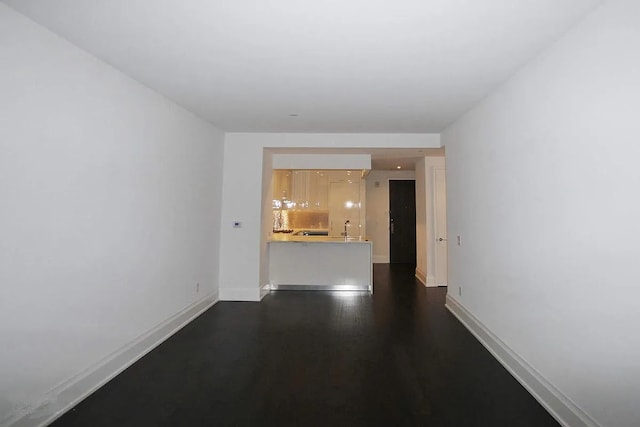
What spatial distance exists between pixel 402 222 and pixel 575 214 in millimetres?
6194

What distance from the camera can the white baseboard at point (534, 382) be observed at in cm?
176

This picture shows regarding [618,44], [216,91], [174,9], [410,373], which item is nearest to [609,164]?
[618,44]

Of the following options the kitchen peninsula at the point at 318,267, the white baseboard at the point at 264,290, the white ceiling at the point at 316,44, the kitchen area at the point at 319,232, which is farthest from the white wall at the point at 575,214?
the white baseboard at the point at 264,290

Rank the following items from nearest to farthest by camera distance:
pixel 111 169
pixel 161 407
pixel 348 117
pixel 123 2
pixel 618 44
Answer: pixel 618 44 → pixel 123 2 → pixel 161 407 → pixel 111 169 → pixel 348 117

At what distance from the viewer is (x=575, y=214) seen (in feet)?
5.76

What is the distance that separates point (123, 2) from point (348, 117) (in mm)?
2411

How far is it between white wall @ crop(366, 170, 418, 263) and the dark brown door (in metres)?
0.14

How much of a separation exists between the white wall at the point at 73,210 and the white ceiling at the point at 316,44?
277 millimetres

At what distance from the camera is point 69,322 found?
200 cm

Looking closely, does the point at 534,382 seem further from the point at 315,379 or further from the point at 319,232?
the point at 319,232

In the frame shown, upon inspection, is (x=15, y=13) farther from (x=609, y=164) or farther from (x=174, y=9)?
(x=609, y=164)

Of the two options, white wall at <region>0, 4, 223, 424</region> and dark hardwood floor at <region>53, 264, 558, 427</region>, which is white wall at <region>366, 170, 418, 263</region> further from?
white wall at <region>0, 4, 223, 424</region>

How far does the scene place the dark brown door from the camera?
7.89 metres

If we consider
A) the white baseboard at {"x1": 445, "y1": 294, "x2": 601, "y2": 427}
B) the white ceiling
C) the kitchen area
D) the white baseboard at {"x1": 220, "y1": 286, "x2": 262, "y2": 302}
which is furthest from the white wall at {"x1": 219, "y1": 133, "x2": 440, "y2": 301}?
the white baseboard at {"x1": 445, "y1": 294, "x2": 601, "y2": 427}
